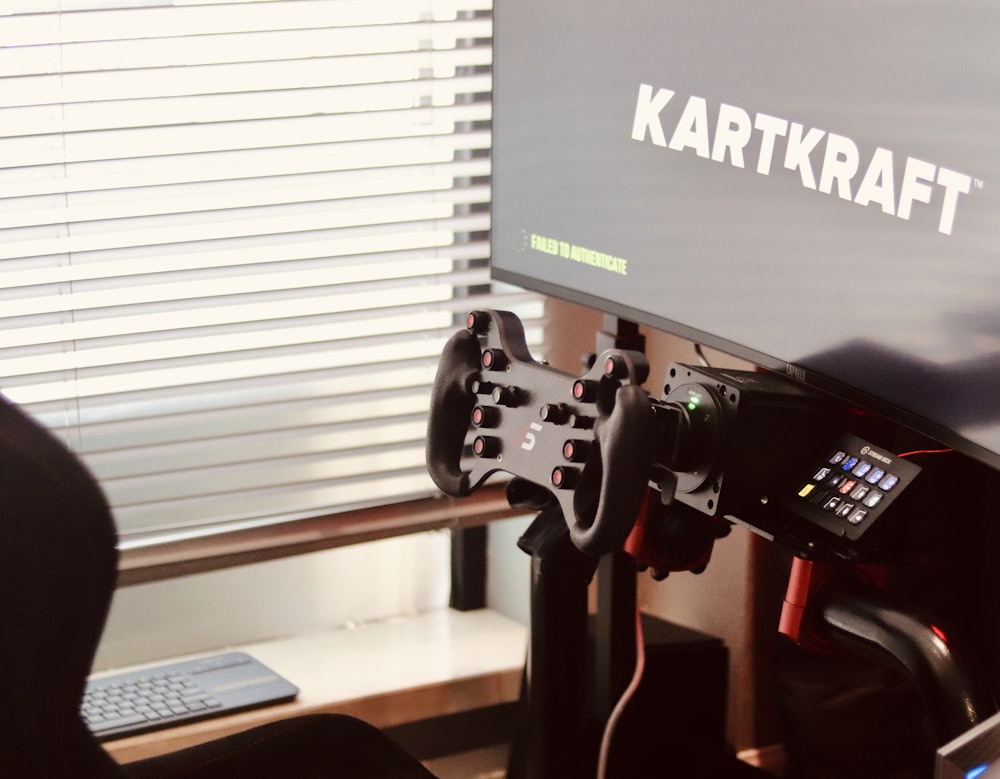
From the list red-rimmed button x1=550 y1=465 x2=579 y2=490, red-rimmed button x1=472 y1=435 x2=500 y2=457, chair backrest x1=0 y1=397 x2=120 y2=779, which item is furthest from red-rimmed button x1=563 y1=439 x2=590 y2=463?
chair backrest x1=0 y1=397 x2=120 y2=779

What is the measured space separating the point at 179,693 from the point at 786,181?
1104 millimetres

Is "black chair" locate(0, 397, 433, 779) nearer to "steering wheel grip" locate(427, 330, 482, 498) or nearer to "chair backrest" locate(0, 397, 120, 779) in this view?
"chair backrest" locate(0, 397, 120, 779)

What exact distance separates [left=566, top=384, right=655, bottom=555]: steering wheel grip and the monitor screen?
0.25 m

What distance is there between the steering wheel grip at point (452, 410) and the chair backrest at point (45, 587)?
0.45 meters

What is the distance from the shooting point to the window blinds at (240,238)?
5.66 feet

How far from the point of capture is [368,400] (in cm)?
195

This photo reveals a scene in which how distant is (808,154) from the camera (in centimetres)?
121

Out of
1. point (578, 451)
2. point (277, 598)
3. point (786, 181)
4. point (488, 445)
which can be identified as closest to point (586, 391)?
point (578, 451)

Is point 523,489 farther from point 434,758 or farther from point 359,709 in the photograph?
point 434,758

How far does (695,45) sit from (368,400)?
826 mm

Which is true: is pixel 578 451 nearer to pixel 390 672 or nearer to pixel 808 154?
pixel 808 154

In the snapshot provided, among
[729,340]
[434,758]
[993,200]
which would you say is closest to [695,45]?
[729,340]

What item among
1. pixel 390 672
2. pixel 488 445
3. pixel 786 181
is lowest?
pixel 390 672

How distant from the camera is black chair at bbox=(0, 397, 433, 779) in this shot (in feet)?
2.89
